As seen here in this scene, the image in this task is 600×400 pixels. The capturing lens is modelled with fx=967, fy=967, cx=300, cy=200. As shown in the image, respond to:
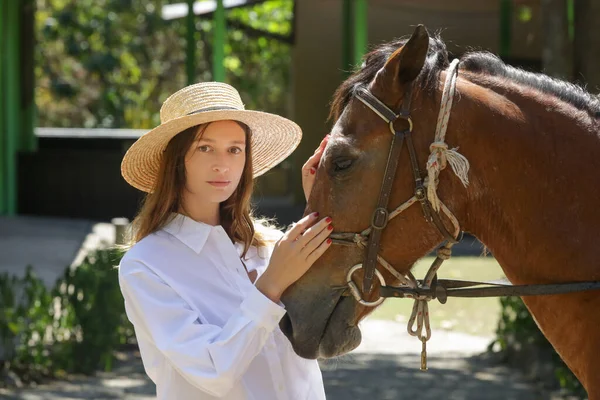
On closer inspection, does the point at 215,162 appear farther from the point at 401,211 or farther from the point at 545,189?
the point at 545,189

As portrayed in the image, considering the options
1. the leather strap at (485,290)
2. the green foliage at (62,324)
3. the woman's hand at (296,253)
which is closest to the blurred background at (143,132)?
the green foliage at (62,324)

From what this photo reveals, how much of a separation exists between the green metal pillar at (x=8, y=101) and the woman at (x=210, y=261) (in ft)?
34.6

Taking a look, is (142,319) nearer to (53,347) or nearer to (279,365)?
(279,365)

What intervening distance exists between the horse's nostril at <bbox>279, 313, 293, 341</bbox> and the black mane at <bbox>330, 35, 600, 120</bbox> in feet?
2.04

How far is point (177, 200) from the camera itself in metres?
3.08

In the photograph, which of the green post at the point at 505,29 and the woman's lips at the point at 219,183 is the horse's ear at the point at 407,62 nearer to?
the woman's lips at the point at 219,183

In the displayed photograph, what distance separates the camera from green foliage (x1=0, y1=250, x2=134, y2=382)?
6605 mm

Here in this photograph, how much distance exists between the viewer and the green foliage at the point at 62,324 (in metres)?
6.61

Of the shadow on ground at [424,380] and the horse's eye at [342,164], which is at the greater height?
the horse's eye at [342,164]

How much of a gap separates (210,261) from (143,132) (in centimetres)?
1375

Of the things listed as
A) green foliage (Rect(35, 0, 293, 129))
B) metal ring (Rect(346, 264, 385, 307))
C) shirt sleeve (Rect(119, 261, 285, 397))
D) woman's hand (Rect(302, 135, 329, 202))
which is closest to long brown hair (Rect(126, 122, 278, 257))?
woman's hand (Rect(302, 135, 329, 202))

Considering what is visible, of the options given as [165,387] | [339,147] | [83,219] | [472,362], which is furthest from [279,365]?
[83,219]

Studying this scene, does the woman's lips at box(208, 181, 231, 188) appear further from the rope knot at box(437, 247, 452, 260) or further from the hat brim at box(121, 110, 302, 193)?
the rope knot at box(437, 247, 452, 260)

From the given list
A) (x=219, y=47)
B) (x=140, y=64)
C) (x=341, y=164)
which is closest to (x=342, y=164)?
(x=341, y=164)
